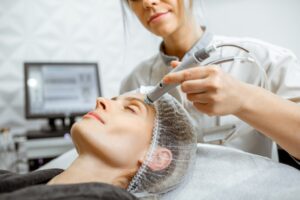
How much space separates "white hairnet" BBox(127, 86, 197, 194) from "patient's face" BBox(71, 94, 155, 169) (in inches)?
1.0

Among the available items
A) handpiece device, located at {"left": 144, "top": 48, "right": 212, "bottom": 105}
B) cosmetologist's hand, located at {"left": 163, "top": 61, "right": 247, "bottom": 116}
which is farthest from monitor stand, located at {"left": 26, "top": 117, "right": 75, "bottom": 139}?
cosmetologist's hand, located at {"left": 163, "top": 61, "right": 247, "bottom": 116}

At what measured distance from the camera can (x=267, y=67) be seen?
1017mm

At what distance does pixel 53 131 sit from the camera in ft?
6.10

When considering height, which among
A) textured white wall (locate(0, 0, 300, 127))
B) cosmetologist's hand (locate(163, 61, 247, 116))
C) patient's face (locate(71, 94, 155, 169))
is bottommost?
patient's face (locate(71, 94, 155, 169))

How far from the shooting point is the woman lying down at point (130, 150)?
836 millimetres

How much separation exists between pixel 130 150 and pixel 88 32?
60.7 inches

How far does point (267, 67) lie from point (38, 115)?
4.61 feet

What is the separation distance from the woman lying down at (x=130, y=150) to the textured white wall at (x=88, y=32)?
963 millimetres

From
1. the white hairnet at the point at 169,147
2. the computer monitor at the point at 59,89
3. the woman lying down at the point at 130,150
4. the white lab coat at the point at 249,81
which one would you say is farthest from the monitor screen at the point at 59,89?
the white hairnet at the point at 169,147

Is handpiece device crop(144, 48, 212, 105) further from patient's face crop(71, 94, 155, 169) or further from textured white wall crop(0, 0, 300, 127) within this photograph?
textured white wall crop(0, 0, 300, 127)

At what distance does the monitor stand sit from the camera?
5.85 feet

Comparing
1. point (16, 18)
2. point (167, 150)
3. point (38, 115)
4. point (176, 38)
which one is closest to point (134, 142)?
point (167, 150)

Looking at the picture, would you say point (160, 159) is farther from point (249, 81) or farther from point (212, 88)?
point (249, 81)

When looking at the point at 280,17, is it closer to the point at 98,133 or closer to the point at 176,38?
the point at 176,38
